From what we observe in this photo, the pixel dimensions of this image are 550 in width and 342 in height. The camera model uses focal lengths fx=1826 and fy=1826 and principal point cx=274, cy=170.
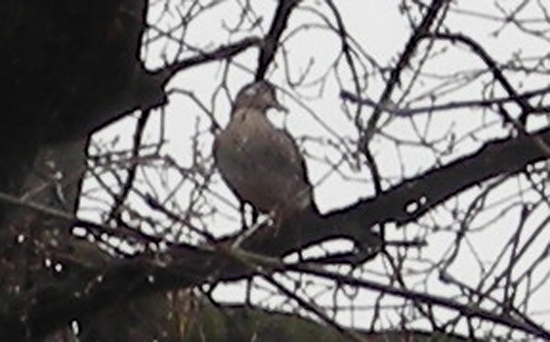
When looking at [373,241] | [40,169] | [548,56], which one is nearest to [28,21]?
[40,169]

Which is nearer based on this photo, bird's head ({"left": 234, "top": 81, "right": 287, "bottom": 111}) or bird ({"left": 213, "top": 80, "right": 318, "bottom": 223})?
bird ({"left": 213, "top": 80, "right": 318, "bottom": 223})

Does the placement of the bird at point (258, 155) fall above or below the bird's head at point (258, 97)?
below

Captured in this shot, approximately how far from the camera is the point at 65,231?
19.8ft

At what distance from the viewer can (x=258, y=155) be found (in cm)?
693

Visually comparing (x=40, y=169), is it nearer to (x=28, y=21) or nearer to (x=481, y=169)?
(x=28, y=21)

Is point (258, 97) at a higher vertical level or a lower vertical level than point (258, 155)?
higher

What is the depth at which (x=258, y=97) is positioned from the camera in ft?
22.8

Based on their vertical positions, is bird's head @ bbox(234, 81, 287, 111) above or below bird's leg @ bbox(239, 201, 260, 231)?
above

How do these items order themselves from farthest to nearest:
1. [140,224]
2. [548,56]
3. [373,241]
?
[548,56], [373,241], [140,224]

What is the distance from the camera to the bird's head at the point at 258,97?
272 inches

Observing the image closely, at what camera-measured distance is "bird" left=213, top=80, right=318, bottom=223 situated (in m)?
6.79

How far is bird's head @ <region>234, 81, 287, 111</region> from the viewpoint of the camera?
22.7 feet

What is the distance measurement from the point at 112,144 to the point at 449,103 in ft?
5.26

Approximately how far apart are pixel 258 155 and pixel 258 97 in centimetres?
A: 22
